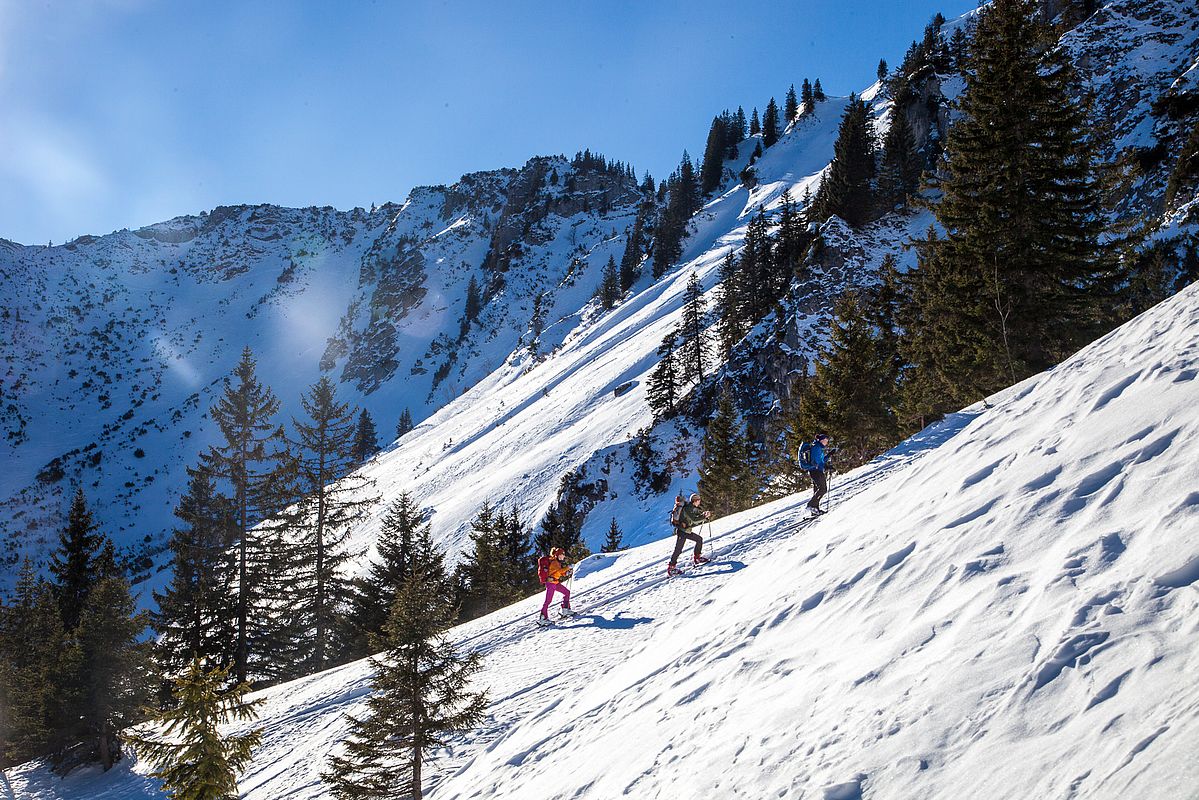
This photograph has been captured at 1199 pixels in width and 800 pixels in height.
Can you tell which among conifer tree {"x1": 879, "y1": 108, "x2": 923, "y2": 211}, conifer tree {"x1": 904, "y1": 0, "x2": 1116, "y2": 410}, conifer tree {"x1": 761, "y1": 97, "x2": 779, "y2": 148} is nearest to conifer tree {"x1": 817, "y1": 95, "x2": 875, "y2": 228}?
conifer tree {"x1": 879, "y1": 108, "x2": 923, "y2": 211}

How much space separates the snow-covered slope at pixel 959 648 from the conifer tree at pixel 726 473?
2273cm

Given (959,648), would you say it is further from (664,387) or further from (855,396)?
(664,387)

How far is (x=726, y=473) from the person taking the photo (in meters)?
32.1

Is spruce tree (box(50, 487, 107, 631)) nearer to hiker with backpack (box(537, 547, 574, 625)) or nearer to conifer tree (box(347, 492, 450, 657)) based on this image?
conifer tree (box(347, 492, 450, 657))

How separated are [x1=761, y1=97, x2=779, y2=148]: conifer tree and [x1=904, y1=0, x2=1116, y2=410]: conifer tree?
117418 mm

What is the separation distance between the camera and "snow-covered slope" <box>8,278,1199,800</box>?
2.83 m

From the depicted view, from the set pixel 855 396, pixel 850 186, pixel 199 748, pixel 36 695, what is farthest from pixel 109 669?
pixel 850 186

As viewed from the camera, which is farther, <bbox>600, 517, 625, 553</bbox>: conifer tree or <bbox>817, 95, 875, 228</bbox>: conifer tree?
<bbox>817, 95, 875, 228</bbox>: conifer tree

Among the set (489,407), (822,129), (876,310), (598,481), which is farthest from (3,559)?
(822,129)

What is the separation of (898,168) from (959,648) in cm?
6013

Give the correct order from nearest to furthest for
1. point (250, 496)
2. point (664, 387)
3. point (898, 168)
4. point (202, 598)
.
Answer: point (202, 598)
point (250, 496)
point (664, 387)
point (898, 168)

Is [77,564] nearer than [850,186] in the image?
Yes

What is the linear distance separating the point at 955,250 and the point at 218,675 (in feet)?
69.2

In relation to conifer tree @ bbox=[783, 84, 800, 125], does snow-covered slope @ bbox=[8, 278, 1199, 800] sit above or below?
below
